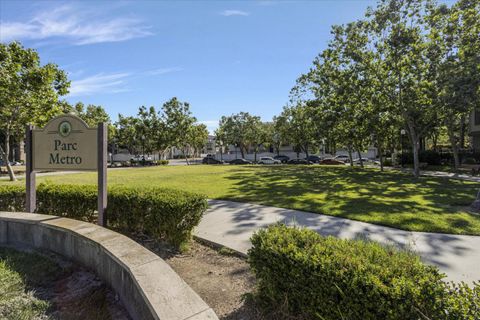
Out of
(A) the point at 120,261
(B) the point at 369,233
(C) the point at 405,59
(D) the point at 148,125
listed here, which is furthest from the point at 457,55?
(D) the point at 148,125

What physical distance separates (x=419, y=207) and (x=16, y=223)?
366 inches

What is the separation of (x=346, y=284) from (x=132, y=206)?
12.0 feet

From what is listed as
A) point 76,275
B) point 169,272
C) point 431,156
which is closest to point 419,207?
point 169,272

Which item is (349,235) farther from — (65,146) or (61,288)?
(65,146)

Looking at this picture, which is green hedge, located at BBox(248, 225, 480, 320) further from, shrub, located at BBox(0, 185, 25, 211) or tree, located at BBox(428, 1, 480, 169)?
tree, located at BBox(428, 1, 480, 169)

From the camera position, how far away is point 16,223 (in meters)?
4.53

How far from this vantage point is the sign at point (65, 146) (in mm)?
4766

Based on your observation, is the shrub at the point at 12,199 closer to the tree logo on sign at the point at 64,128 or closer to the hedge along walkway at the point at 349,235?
the tree logo on sign at the point at 64,128

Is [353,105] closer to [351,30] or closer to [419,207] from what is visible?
[351,30]

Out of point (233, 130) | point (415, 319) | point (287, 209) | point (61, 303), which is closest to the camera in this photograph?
point (415, 319)

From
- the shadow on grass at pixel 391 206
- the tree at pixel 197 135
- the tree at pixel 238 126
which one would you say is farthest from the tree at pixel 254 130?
the shadow on grass at pixel 391 206

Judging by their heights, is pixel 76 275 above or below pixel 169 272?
below

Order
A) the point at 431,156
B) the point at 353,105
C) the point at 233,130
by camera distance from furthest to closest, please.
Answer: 1. the point at 233,130
2. the point at 431,156
3. the point at 353,105

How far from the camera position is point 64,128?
16.2 ft
